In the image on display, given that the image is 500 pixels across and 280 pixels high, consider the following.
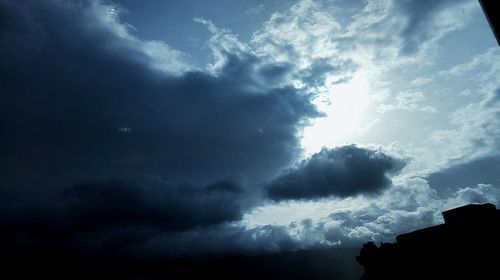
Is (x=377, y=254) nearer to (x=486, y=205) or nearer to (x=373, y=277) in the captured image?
(x=373, y=277)

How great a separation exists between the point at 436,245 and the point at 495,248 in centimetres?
317

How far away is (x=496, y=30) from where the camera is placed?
526cm

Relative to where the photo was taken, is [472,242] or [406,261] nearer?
[472,242]

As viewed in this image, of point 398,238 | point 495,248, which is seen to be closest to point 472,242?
point 495,248

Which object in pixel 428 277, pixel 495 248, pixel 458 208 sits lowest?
pixel 428 277

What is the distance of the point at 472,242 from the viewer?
680 inches

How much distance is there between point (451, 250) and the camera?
59.7ft

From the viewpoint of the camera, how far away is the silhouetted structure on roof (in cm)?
1681

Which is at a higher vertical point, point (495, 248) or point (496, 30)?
point (496, 30)

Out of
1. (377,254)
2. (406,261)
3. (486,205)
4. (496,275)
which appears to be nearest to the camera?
(496,275)

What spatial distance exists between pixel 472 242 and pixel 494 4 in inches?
690

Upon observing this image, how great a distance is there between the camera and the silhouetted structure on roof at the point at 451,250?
16812mm

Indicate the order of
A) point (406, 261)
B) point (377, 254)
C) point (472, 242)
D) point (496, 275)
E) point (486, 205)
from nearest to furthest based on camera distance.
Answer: point (496, 275) < point (472, 242) < point (486, 205) < point (406, 261) < point (377, 254)

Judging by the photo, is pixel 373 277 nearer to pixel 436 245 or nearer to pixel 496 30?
pixel 436 245
